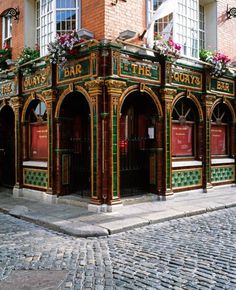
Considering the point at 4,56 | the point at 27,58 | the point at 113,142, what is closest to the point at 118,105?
the point at 113,142

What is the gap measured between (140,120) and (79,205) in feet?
11.0

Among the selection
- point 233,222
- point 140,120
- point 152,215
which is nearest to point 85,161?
point 140,120

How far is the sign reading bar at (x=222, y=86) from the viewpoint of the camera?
1144 centimetres

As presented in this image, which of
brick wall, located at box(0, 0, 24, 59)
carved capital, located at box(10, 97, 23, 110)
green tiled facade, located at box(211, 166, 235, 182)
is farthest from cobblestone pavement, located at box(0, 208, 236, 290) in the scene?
brick wall, located at box(0, 0, 24, 59)

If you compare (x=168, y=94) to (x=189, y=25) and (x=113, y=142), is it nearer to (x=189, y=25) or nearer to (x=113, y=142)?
(x=113, y=142)

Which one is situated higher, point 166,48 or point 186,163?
point 166,48

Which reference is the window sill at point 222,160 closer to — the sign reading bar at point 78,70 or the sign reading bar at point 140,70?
the sign reading bar at point 140,70

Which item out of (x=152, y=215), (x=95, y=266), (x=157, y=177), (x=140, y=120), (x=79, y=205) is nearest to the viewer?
(x=95, y=266)

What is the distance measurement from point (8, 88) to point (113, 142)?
5.37 meters

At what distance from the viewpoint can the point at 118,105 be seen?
8.63 m

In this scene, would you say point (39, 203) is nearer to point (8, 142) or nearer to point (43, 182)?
point (43, 182)

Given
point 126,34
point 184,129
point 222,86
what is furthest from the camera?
point 222,86

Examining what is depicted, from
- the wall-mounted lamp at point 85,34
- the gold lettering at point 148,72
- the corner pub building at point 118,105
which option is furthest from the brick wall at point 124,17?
the gold lettering at point 148,72

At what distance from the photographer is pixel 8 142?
42.9 feet
